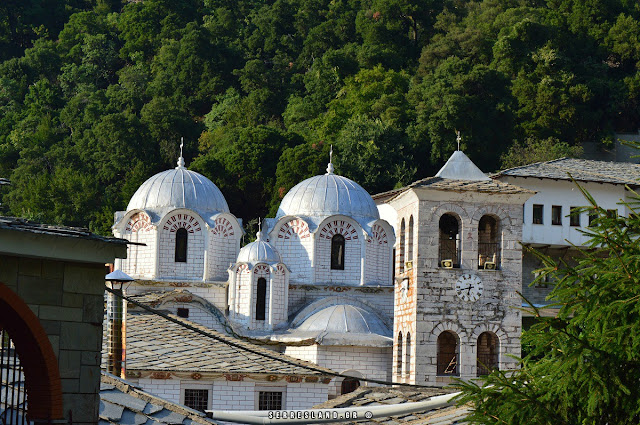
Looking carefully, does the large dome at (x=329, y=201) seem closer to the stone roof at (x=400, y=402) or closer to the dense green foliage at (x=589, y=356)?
the stone roof at (x=400, y=402)

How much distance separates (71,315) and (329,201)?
33439mm

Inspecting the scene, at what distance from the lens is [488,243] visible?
112 ft

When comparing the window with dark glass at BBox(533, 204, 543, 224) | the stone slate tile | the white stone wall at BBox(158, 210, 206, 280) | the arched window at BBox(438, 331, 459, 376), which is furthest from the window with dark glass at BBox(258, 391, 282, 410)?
the stone slate tile

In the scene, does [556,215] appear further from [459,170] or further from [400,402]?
[400,402]

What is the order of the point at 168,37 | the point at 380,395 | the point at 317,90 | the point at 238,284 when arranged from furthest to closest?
the point at 168,37 < the point at 317,90 < the point at 238,284 < the point at 380,395

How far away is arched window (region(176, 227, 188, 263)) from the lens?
4256 cm

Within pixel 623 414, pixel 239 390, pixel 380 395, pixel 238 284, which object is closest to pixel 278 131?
pixel 238 284

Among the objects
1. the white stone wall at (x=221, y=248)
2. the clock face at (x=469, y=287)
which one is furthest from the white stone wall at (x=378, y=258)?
the clock face at (x=469, y=287)

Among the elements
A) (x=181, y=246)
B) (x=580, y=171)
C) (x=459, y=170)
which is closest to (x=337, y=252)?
(x=181, y=246)

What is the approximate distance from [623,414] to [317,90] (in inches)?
2668

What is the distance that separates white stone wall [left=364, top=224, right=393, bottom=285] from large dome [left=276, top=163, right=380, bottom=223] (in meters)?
0.62

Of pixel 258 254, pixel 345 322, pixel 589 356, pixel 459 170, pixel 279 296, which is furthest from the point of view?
pixel 279 296

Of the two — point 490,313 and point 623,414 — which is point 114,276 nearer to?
point 623,414

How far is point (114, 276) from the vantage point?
2048 centimetres
